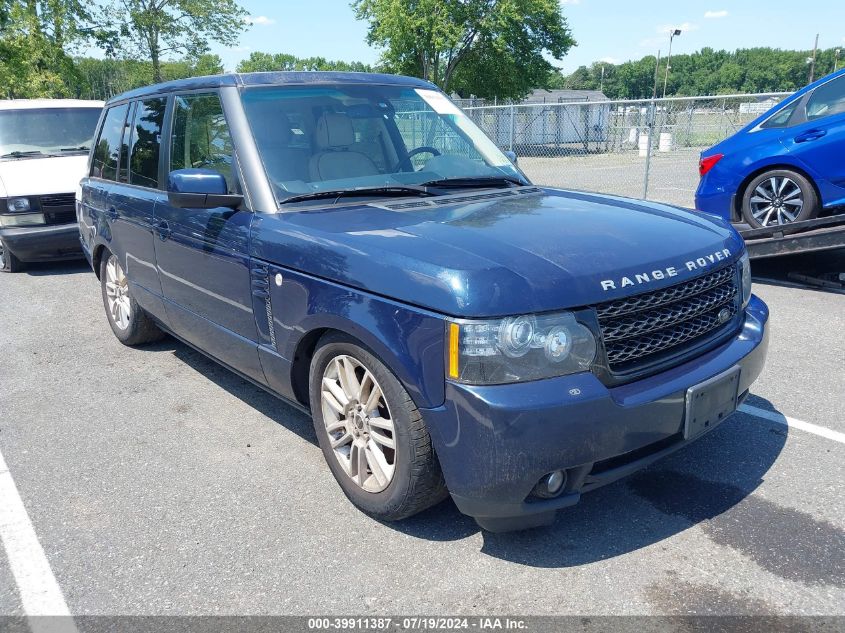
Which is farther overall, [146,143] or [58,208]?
[58,208]

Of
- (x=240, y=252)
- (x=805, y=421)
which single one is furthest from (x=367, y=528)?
A: (x=805, y=421)

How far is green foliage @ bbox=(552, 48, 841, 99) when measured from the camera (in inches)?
4080

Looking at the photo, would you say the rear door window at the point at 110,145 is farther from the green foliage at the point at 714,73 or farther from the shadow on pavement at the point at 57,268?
the green foliage at the point at 714,73

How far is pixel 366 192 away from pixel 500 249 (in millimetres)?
1095

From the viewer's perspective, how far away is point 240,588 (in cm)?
264

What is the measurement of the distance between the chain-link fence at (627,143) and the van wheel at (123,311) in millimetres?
8803

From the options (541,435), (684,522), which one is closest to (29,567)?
(541,435)

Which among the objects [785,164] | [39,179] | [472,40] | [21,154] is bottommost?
[39,179]

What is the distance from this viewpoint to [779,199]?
23.1ft

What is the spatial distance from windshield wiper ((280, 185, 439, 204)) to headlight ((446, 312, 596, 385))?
1314 mm

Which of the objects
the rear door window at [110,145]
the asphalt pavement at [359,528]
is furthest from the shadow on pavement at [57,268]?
the asphalt pavement at [359,528]

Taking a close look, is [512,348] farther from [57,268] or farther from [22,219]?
[57,268]

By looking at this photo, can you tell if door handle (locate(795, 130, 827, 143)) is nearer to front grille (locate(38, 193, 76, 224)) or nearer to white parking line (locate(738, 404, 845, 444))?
white parking line (locate(738, 404, 845, 444))

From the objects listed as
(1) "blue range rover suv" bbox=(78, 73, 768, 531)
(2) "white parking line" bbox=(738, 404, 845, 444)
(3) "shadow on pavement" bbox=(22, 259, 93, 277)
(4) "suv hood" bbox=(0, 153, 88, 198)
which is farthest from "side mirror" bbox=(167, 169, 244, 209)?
(3) "shadow on pavement" bbox=(22, 259, 93, 277)
